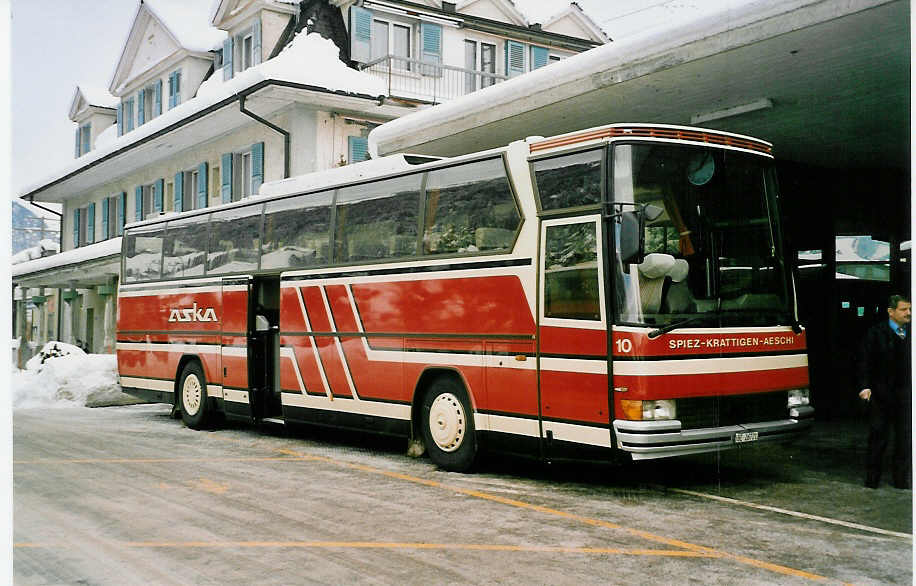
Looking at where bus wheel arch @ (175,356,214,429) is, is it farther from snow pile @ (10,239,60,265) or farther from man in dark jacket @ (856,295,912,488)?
man in dark jacket @ (856,295,912,488)

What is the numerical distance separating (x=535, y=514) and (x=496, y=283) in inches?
96.0

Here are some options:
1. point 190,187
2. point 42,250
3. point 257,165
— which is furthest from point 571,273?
point 190,187

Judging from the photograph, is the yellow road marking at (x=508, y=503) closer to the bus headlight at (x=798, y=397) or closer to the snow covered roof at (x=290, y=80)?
the bus headlight at (x=798, y=397)

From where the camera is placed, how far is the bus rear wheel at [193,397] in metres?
14.1

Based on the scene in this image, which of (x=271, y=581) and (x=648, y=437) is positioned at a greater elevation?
(x=648, y=437)

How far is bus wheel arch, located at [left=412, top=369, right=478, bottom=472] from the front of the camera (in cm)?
966

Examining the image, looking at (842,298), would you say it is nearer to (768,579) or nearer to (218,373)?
(768,579)

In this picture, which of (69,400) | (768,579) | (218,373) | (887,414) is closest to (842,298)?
(887,414)

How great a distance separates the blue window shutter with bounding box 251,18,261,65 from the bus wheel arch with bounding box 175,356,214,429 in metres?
4.76

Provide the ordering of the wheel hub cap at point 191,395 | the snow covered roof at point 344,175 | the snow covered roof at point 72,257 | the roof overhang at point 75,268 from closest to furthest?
the snow covered roof at point 72,257, the roof overhang at point 75,268, the snow covered roof at point 344,175, the wheel hub cap at point 191,395

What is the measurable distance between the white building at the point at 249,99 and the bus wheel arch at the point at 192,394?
168 centimetres

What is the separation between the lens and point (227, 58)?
14.2 metres

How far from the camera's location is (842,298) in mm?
8859

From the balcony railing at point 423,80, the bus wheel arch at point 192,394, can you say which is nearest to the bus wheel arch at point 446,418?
the bus wheel arch at point 192,394
